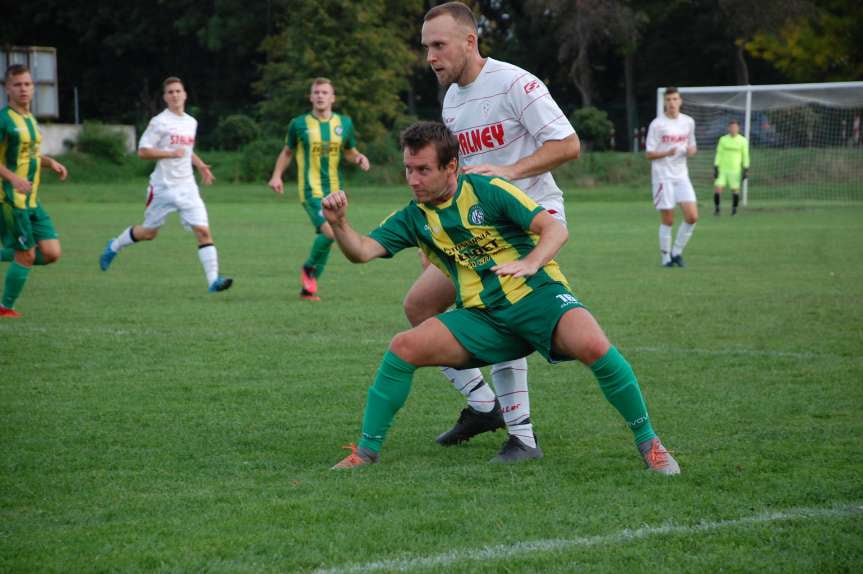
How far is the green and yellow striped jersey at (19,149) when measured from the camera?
1019 centimetres

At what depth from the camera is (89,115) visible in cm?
5891

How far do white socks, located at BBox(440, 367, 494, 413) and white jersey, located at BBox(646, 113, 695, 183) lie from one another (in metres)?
10.6

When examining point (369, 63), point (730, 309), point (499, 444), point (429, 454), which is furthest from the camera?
point (369, 63)

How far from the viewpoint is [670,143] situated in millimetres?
16031

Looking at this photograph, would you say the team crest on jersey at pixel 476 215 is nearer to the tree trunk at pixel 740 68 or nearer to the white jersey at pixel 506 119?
the white jersey at pixel 506 119

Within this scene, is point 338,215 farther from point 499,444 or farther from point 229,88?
point 229,88

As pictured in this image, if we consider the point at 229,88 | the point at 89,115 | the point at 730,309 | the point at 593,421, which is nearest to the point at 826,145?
the point at 730,309

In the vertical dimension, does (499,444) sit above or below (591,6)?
below

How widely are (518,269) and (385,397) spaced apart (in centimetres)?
88

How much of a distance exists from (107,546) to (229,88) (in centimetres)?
5681

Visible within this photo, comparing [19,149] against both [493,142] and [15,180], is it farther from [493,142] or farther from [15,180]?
[493,142]

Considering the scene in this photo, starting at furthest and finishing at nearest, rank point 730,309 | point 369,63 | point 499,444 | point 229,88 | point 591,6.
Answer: point 229,88 → point 591,6 → point 369,63 → point 730,309 → point 499,444

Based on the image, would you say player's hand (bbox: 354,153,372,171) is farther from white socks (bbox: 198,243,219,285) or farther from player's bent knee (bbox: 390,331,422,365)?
player's bent knee (bbox: 390,331,422,365)

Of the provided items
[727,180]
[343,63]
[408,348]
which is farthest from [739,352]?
[343,63]
